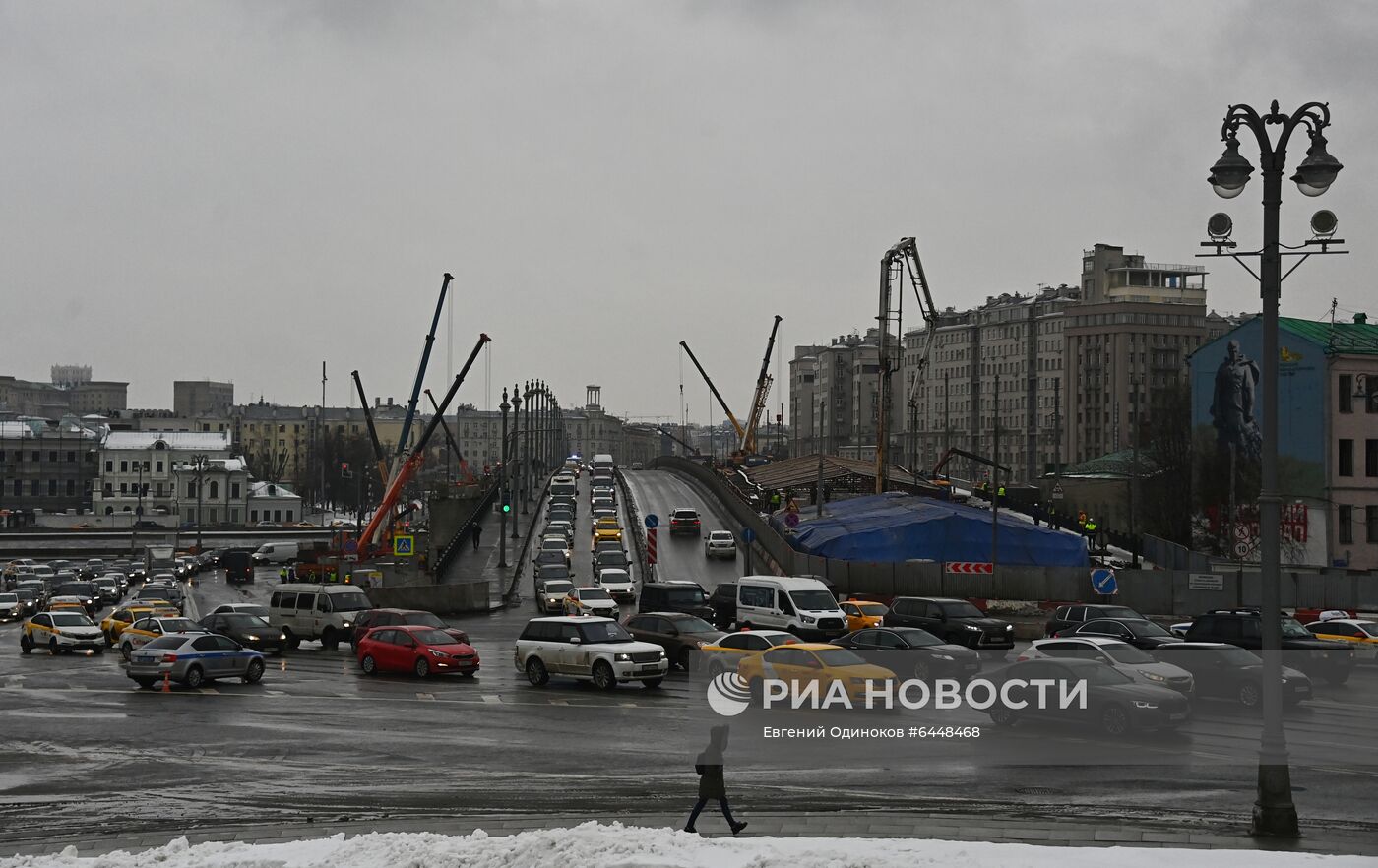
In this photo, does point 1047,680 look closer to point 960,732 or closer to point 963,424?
point 960,732

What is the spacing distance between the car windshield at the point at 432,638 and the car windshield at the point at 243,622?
8.74m

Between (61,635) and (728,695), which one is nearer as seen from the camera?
(728,695)

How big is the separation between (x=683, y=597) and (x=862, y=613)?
5529 mm

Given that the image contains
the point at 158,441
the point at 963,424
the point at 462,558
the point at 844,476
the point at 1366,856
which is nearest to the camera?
the point at 1366,856

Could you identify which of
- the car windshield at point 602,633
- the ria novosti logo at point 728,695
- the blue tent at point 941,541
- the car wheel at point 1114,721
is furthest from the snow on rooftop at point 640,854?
the blue tent at point 941,541

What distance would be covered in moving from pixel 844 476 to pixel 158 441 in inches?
4520

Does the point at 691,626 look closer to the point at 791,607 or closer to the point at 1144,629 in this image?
the point at 791,607

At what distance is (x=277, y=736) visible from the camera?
23.5m

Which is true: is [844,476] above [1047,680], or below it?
above

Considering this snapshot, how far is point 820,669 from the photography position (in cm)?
2444

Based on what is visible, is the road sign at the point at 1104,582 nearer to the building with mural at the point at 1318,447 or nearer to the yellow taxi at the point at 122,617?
the building with mural at the point at 1318,447

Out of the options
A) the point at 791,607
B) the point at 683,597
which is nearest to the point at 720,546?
the point at 683,597

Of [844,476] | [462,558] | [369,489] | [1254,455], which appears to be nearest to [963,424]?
[369,489]

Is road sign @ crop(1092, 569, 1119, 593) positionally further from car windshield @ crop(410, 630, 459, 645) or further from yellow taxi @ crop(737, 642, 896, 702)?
car windshield @ crop(410, 630, 459, 645)
